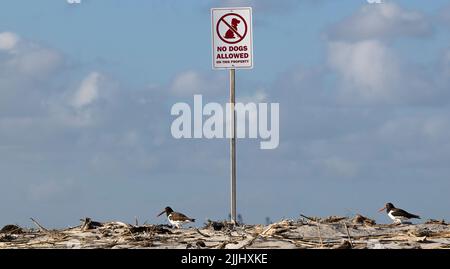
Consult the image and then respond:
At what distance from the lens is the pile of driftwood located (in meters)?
14.4

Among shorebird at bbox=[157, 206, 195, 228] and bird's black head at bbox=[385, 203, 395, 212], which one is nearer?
shorebird at bbox=[157, 206, 195, 228]

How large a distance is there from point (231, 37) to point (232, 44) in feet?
0.53

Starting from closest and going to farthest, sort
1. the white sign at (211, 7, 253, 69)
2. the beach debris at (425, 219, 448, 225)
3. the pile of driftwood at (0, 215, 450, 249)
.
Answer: the pile of driftwood at (0, 215, 450, 249) → the beach debris at (425, 219, 448, 225) → the white sign at (211, 7, 253, 69)

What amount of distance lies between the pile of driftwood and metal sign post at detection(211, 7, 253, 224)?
11.0ft

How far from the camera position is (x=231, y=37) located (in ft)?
65.1

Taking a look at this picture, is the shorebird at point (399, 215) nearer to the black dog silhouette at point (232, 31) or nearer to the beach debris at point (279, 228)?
the beach debris at point (279, 228)

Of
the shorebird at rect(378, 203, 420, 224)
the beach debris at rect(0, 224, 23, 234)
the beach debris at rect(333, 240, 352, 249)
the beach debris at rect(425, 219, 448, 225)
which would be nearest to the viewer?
the beach debris at rect(333, 240, 352, 249)

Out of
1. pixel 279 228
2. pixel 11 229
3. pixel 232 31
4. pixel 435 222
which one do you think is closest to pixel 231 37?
pixel 232 31

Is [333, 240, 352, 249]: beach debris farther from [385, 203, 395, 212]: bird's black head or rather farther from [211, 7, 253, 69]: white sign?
[211, 7, 253, 69]: white sign

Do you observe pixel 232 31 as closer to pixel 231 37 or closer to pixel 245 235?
pixel 231 37

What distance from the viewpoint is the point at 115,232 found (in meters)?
15.9

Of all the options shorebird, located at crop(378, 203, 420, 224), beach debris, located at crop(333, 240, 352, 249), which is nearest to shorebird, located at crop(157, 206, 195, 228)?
shorebird, located at crop(378, 203, 420, 224)
